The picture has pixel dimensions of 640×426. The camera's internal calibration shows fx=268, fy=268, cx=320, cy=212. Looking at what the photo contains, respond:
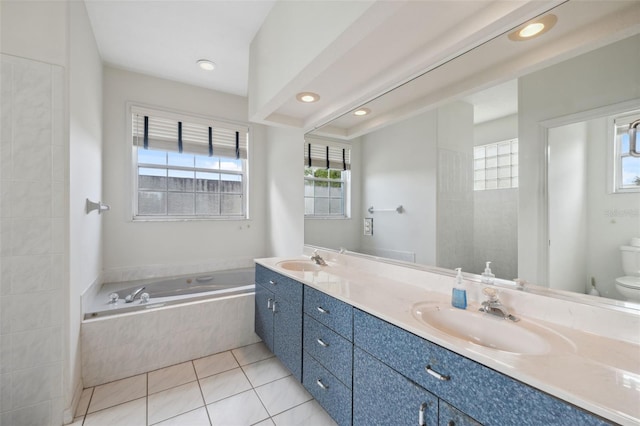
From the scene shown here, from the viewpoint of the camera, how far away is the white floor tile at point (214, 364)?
2121mm

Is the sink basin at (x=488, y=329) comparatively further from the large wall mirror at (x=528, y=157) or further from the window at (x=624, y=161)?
the window at (x=624, y=161)

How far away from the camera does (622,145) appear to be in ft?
3.11

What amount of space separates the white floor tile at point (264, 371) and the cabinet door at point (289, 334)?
0.18 metres

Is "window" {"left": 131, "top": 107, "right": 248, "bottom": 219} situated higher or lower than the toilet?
higher

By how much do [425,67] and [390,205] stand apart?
85cm

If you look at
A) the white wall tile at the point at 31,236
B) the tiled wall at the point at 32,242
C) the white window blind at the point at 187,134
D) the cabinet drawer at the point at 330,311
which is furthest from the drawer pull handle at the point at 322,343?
the white window blind at the point at 187,134

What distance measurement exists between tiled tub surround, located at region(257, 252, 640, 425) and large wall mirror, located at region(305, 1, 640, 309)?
0.30 ft

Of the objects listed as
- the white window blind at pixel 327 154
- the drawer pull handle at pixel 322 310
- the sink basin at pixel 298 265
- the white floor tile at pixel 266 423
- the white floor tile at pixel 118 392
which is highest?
the white window blind at pixel 327 154

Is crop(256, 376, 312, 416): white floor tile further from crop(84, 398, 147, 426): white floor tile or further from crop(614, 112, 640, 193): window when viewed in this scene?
crop(614, 112, 640, 193): window

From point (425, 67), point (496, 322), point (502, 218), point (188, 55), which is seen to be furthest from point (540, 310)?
point (188, 55)

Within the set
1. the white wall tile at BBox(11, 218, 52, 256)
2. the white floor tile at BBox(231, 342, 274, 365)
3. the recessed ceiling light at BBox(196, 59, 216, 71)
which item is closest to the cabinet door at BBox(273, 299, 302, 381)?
the white floor tile at BBox(231, 342, 274, 365)

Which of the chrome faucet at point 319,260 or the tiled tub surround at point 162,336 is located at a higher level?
the chrome faucet at point 319,260

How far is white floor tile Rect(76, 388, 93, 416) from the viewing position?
169cm

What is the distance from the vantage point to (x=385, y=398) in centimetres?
112
